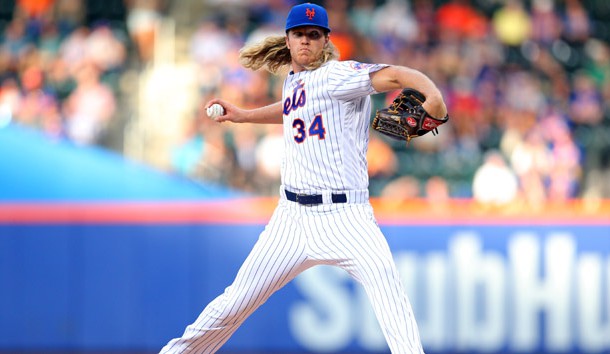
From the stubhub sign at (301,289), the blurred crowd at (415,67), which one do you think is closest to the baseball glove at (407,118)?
the stubhub sign at (301,289)

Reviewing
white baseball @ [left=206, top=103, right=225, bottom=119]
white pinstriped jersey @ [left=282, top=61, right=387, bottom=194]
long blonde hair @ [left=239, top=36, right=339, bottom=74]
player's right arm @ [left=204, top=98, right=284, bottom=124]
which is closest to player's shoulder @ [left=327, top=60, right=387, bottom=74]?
white pinstriped jersey @ [left=282, top=61, right=387, bottom=194]

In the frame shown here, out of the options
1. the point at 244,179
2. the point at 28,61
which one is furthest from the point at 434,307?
the point at 28,61

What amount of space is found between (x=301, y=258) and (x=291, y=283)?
173 inches

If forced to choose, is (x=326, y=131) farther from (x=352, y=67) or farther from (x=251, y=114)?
Answer: (x=251, y=114)

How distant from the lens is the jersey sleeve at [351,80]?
4.51 meters

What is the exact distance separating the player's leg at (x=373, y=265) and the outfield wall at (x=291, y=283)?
4368 millimetres

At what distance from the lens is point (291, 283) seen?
358 inches

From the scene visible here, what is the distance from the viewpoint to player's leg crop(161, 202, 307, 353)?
4727 mm

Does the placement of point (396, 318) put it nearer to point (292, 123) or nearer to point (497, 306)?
point (292, 123)

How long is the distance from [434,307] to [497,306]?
21.0 inches

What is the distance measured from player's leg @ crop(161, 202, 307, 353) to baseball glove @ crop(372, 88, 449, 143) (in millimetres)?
654

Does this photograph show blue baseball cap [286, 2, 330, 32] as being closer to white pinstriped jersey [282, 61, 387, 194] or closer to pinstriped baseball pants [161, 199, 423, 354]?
white pinstriped jersey [282, 61, 387, 194]

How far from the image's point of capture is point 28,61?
11.4 metres

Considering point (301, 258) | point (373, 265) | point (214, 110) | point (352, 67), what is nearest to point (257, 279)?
point (301, 258)
